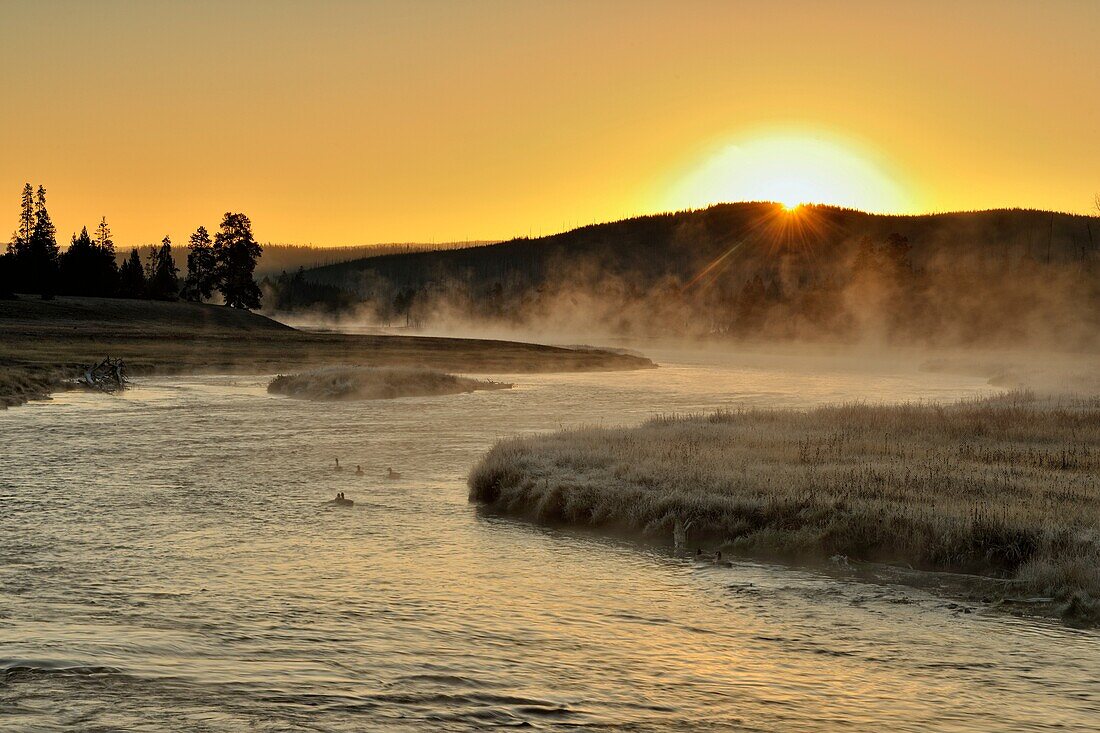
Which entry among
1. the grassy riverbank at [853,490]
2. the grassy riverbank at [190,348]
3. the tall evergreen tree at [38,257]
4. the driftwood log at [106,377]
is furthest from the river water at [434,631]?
the tall evergreen tree at [38,257]

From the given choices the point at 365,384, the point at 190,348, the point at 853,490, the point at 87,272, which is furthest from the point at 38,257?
the point at 853,490

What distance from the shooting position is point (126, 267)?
6112 inches

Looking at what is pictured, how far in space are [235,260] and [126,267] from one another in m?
20.2

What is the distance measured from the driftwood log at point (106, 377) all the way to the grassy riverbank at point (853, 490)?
1449 inches

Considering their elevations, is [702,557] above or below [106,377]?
below

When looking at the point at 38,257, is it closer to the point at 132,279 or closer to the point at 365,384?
the point at 132,279

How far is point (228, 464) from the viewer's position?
100 feet

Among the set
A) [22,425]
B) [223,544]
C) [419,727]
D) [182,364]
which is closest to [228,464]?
[223,544]

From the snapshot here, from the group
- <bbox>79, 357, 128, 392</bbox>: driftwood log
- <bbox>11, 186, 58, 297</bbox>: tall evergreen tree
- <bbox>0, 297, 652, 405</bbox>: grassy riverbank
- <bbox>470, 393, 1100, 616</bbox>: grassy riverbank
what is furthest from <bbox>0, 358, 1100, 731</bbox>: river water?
<bbox>11, 186, 58, 297</bbox>: tall evergreen tree

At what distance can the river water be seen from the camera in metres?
11.4

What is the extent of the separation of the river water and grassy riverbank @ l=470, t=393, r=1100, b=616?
3.93 ft

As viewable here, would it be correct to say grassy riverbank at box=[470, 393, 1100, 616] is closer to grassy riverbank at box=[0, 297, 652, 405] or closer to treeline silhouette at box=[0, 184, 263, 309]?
grassy riverbank at box=[0, 297, 652, 405]

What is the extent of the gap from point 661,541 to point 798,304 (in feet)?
555

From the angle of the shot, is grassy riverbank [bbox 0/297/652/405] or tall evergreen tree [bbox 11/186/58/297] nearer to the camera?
grassy riverbank [bbox 0/297/652/405]
